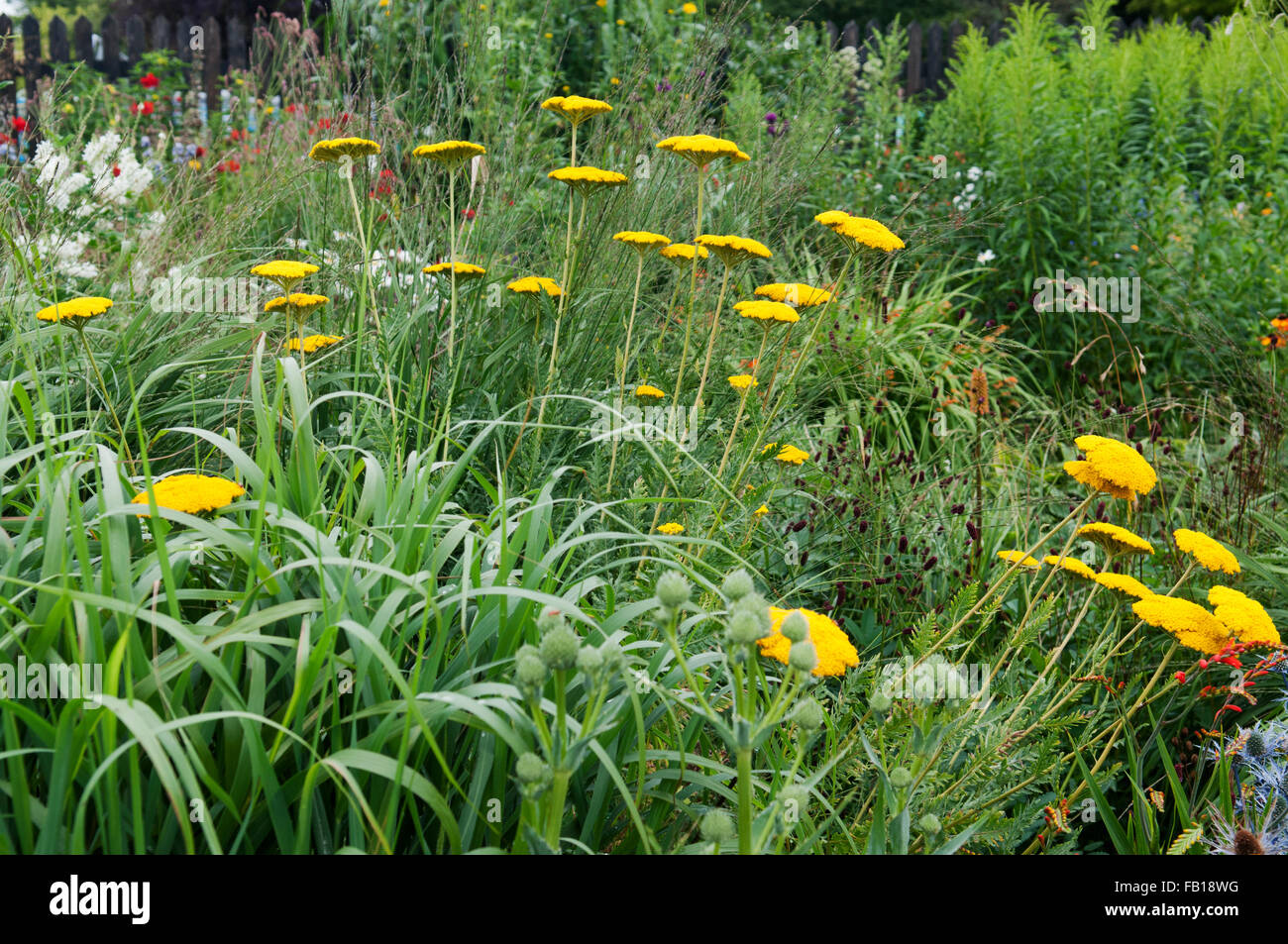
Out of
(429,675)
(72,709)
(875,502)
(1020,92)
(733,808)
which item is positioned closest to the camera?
(72,709)

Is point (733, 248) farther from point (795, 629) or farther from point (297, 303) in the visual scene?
point (795, 629)

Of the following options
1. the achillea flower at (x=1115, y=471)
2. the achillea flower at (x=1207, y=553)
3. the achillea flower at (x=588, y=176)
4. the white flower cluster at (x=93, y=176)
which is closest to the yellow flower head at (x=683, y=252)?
the achillea flower at (x=588, y=176)

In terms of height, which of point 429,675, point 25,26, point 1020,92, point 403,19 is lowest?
point 429,675

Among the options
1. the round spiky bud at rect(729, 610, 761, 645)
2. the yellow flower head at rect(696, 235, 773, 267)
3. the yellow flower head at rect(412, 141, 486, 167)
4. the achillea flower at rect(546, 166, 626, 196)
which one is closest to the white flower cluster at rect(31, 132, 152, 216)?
the yellow flower head at rect(412, 141, 486, 167)

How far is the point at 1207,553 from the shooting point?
1.82 m

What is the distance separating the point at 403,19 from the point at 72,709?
4.77 metres

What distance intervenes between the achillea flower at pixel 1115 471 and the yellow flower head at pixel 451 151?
51.4 inches

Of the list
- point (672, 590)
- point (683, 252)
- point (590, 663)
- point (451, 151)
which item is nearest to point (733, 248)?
point (683, 252)

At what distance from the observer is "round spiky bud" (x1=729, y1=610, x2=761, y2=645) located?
3.48 ft

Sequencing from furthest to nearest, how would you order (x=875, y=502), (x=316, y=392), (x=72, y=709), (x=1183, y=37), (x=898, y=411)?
(x=1183, y=37)
(x=898, y=411)
(x=875, y=502)
(x=316, y=392)
(x=72, y=709)

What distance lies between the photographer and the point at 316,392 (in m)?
2.45
